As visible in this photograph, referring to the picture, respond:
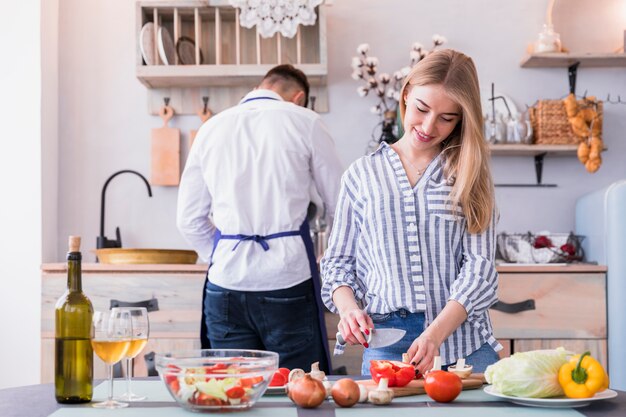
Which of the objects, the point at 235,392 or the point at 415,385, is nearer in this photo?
the point at 235,392

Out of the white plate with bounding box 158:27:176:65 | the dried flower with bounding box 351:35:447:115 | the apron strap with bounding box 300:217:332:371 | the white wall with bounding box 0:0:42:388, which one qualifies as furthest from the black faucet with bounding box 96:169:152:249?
the apron strap with bounding box 300:217:332:371

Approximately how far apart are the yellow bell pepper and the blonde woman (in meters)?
0.47

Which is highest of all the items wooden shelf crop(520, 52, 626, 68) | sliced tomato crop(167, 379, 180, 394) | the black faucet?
wooden shelf crop(520, 52, 626, 68)

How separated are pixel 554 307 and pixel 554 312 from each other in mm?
18

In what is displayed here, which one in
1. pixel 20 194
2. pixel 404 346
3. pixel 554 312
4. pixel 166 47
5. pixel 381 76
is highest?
pixel 166 47

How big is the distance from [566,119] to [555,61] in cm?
26

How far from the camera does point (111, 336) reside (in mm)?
1286

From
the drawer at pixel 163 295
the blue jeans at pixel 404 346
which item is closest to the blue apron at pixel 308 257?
the drawer at pixel 163 295

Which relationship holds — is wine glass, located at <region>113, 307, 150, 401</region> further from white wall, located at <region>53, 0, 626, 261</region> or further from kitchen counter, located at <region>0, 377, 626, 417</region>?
white wall, located at <region>53, 0, 626, 261</region>

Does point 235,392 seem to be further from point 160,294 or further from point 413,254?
point 160,294

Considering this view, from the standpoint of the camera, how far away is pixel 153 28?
3627 millimetres

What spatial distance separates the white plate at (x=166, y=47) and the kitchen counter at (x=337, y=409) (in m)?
2.39

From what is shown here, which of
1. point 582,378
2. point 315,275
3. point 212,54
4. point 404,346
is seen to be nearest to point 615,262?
point 315,275

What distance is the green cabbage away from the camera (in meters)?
1.27
